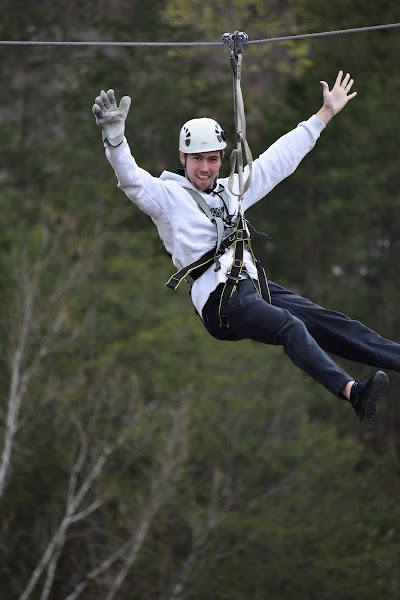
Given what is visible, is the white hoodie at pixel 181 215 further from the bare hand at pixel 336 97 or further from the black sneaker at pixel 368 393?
the black sneaker at pixel 368 393

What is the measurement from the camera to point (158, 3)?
89.5 feet

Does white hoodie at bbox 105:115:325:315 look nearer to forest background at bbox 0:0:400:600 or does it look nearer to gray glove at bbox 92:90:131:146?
gray glove at bbox 92:90:131:146

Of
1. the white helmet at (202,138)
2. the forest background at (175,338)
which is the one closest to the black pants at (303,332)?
the white helmet at (202,138)

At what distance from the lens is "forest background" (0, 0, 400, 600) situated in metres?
21.8

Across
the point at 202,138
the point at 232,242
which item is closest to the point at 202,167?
the point at 202,138

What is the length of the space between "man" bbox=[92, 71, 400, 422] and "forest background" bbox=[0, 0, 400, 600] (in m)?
13.2

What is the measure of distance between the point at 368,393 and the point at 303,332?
406mm

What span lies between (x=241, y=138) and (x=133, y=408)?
16.2 metres

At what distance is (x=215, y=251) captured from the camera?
6.48 metres

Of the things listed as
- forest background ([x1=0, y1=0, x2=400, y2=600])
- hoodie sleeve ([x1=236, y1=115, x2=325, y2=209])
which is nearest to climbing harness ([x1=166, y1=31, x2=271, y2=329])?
hoodie sleeve ([x1=236, y1=115, x2=325, y2=209])

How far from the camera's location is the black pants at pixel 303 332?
19.9 feet

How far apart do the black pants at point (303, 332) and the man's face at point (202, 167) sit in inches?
20.0

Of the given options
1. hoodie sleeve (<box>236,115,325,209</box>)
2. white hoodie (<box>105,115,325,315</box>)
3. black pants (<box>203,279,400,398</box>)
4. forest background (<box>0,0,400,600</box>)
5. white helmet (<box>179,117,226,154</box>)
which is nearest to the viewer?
black pants (<box>203,279,400,398</box>)

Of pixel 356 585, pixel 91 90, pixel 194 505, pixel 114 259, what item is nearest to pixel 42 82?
pixel 91 90
